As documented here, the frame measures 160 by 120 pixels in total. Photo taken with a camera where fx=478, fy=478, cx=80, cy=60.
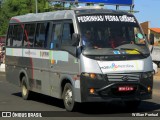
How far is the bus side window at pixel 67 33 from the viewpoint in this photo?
1271 centimetres

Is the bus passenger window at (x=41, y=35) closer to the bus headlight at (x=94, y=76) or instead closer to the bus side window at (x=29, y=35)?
the bus side window at (x=29, y=35)

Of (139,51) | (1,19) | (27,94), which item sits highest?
(139,51)

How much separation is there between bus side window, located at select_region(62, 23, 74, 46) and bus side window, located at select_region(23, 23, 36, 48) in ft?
8.58

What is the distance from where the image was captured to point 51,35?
13.9 metres

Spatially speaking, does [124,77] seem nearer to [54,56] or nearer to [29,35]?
[54,56]

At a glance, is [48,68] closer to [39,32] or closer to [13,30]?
[39,32]

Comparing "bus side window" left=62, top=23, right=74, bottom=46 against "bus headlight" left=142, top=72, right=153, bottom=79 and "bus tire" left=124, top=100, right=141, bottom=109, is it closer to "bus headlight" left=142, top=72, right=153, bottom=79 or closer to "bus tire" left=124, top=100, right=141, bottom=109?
"bus headlight" left=142, top=72, right=153, bottom=79

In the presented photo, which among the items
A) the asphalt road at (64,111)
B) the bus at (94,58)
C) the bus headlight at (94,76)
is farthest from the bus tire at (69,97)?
the bus headlight at (94,76)


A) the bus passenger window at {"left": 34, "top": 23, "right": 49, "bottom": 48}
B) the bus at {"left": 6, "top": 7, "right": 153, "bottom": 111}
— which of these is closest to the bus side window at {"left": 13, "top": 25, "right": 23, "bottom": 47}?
the bus passenger window at {"left": 34, "top": 23, "right": 49, "bottom": 48}

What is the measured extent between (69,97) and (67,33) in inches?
68.3

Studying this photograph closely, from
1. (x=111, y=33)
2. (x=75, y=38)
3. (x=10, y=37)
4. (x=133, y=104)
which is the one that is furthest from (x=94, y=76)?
(x=10, y=37)

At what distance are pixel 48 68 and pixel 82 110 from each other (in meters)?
1.75

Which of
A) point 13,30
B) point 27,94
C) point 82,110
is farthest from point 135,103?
point 13,30

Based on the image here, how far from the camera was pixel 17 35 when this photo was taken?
17125 mm
